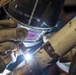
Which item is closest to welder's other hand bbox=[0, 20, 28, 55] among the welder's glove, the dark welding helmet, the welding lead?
the welder's glove

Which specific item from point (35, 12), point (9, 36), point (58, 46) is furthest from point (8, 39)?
point (35, 12)

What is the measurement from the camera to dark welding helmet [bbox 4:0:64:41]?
1.30 metres

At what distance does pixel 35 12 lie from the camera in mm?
1314

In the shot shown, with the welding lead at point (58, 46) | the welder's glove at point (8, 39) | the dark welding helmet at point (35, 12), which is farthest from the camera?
the dark welding helmet at point (35, 12)

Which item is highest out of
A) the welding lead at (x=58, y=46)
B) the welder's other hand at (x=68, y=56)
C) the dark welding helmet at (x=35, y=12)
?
the dark welding helmet at (x=35, y=12)

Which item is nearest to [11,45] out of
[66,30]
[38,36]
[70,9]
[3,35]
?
[3,35]

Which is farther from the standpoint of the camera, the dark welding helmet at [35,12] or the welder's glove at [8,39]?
the dark welding helmet at [35,12]

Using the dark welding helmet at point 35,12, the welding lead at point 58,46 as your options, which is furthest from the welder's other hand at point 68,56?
the dark welding helmet at point 35,12

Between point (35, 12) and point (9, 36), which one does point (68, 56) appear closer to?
point (9, 36)

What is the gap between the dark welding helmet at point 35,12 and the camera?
1.30m

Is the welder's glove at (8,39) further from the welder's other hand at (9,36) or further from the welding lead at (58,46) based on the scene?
the welding lead at (58,46)

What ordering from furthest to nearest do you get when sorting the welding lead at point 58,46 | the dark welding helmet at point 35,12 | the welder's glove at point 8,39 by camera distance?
1. the dark welding helmet at point 35,12
2. the welder's glove at point 8,39
3. the welding lead at point 58,46

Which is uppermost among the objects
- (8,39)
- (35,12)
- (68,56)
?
(35,12)

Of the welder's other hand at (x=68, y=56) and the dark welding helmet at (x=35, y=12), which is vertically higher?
the dark welding helmet at (x=35, y=12)
